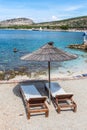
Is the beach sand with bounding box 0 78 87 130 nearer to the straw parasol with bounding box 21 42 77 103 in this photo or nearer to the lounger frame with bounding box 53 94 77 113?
the lounger frame with bounding box 53 94 77 113

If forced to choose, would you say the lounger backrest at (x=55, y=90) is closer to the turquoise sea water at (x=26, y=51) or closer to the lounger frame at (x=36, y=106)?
the lounger frame at (x=36, y=106)

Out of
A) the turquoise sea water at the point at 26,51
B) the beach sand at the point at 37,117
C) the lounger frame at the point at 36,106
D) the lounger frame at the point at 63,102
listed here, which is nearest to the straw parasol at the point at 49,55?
the lounger frame at the point at 63,102

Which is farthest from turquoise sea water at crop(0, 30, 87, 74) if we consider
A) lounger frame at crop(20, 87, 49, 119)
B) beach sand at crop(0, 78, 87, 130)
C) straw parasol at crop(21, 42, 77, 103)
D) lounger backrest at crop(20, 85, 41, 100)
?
lounger frame at crop(20, 87, 49, 119)

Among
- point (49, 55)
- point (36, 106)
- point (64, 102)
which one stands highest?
point (49, 55)

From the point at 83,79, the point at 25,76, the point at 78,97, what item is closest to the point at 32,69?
the point at 25,76

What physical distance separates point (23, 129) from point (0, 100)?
124 inches

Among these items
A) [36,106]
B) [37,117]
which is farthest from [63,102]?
[37,117]

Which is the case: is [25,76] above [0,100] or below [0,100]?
below

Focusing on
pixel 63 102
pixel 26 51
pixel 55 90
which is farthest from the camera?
pixel 26 51

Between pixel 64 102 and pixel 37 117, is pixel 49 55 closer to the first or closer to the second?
pixel 64 102

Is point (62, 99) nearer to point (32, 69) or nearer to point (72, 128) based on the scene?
point (72, 128)

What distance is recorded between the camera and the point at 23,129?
885 centimetres

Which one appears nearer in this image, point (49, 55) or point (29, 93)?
point (49, 55)

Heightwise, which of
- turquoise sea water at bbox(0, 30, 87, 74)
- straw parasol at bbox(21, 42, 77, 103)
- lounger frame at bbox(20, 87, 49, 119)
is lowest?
turquoise sea water at bbox(0, 30, 87, 74)
